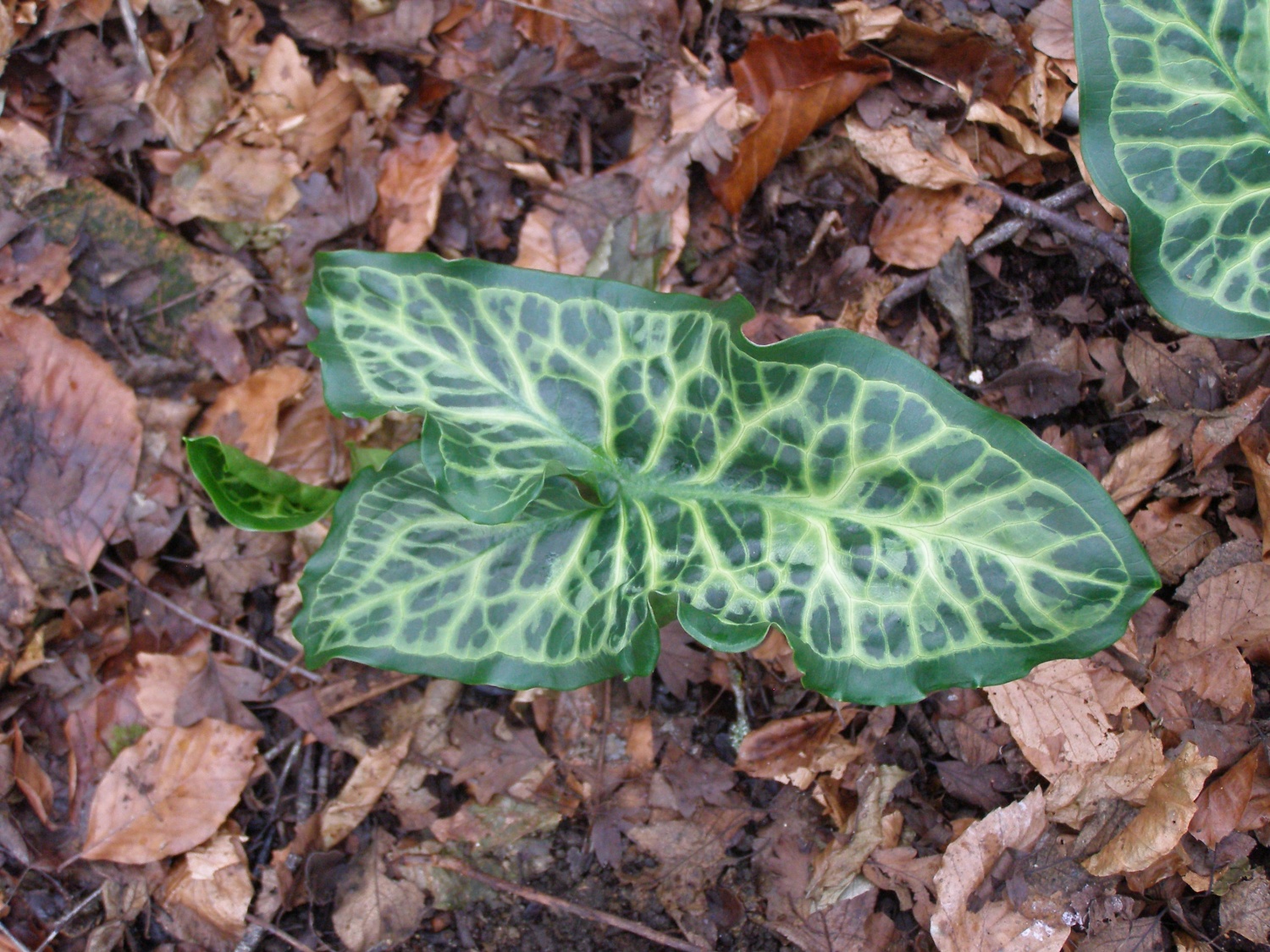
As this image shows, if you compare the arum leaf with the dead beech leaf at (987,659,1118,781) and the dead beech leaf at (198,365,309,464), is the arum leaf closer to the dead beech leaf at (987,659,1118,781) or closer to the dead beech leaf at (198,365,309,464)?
the dead beech leaf at (198,365,309,464)

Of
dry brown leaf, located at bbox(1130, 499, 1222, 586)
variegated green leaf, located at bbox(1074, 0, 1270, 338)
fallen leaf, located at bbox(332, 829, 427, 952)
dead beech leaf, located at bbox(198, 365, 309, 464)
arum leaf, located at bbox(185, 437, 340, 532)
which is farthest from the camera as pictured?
dead beech leaf, located at bbox(198, 365, 309, 464)

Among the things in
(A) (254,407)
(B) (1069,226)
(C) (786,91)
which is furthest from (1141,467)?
(A) (254,407)

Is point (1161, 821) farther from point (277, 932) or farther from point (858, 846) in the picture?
point (277, 932)

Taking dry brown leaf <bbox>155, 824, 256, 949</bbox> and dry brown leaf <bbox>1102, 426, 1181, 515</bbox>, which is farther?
dry brown leaf <bbox>155, 824, 256, 949</bbox>

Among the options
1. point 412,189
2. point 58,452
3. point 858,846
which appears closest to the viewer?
point 858,846

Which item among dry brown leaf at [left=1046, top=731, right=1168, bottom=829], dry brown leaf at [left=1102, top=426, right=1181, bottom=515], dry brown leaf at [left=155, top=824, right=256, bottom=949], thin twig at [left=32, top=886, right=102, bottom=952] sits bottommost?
thin twig at [left=32, top=886, right=102, bottom=952]

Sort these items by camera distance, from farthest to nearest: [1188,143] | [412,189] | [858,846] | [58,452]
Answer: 1. [412,189]
2. [58,452]
3. [858,846]
4. [1188,143]

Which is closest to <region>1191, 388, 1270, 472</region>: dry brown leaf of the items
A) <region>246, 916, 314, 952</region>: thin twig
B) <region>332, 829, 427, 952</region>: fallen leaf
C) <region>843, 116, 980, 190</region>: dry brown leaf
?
<region>843, 116, 980, 190</region>: dry brown leaf
